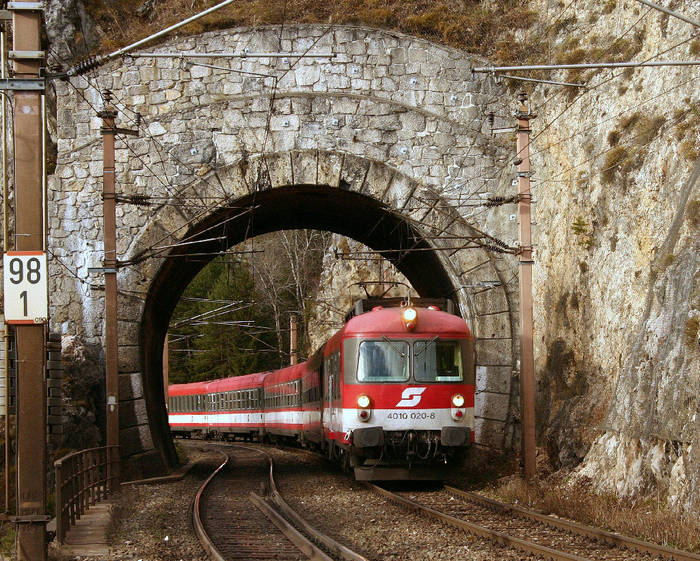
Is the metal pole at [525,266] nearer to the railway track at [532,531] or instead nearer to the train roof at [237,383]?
the railway track at [532,531]

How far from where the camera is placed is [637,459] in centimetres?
1093

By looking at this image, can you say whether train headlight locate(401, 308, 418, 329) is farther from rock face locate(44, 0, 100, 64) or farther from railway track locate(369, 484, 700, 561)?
rock face locate(44, 0, 100, 64)

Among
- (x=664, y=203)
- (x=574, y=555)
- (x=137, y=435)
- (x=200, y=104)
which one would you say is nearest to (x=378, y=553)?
(x=574, y=555)

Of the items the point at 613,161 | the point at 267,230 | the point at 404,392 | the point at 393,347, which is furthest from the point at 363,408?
the point at 267,230

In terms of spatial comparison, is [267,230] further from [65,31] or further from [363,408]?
[363,408]

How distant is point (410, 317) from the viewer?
14.4 meters

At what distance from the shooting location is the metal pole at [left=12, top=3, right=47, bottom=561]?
828cm

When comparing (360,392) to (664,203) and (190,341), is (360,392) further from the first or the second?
(190,341)

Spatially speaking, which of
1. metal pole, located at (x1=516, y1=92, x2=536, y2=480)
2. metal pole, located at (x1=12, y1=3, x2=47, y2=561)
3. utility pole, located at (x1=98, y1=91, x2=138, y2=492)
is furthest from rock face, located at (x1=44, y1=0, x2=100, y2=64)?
metal pole, located at (x1=12, y1=3, x2=47, y2=561)

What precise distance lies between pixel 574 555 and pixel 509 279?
418 inches

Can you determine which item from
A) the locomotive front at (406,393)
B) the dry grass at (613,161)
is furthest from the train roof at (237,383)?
the dry grass at (613,161)

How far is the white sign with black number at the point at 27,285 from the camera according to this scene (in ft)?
27.5

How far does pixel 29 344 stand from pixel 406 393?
6961 mm

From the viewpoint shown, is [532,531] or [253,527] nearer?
[532,531]
